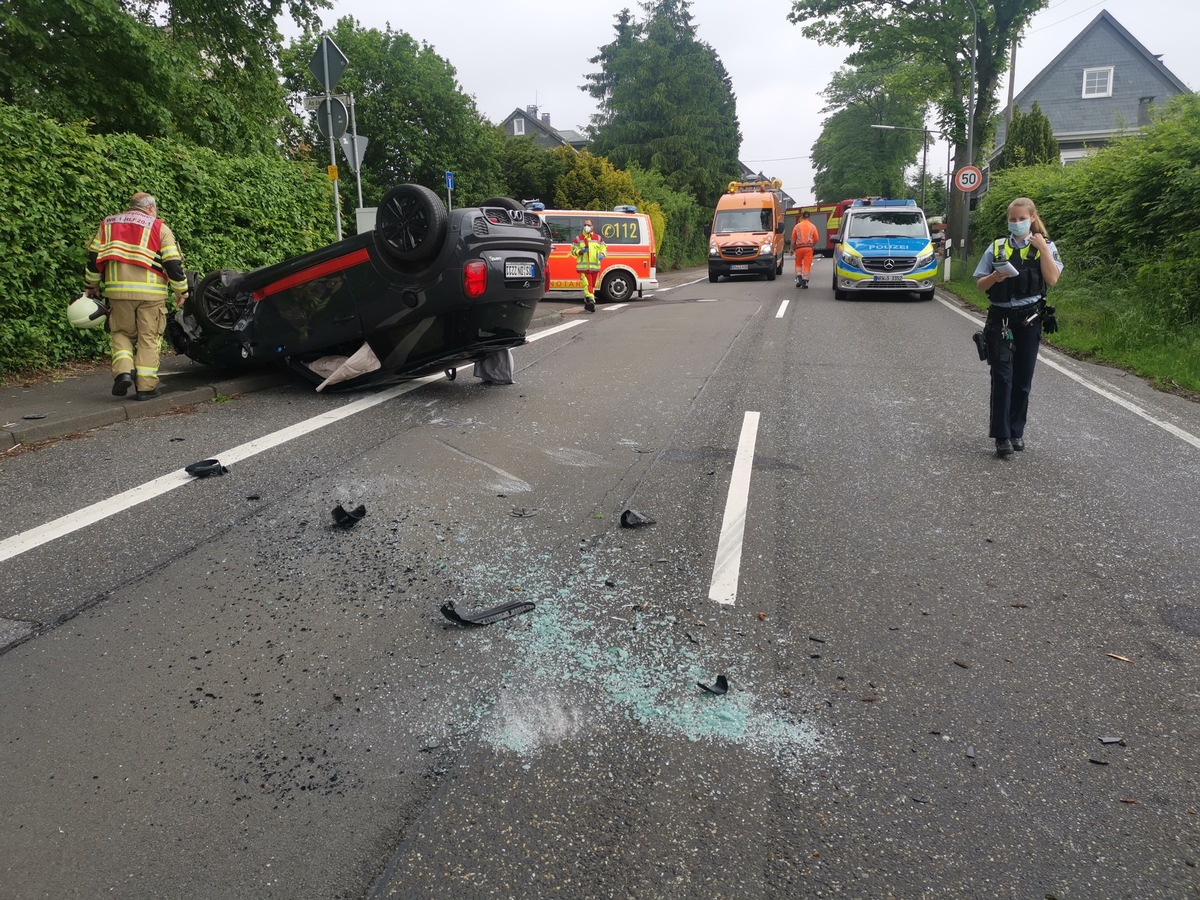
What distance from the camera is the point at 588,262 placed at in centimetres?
1858

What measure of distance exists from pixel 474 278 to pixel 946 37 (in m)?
28.4

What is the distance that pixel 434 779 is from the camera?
259 centimetres

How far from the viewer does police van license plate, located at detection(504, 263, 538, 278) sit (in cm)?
759

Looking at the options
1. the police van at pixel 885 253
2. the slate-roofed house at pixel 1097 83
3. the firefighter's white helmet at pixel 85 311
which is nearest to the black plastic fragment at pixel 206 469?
the firefighter's white helmet at pixel 85 311

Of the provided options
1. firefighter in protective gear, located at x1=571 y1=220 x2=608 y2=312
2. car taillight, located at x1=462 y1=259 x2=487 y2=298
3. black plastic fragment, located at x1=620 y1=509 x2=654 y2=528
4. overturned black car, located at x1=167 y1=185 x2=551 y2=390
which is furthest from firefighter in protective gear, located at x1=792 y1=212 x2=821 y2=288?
black plastic fragment, located at x1=620 y1=509 x2=654 y2=528

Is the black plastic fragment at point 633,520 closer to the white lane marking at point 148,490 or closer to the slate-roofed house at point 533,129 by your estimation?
the white lane marking at point 148,490

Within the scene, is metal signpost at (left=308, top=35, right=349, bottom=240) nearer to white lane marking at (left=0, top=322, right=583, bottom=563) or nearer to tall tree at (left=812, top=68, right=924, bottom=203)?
white lane marking at (left=0, top=322, right=583, bottom=563)

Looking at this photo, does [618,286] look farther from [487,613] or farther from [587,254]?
[487,613]

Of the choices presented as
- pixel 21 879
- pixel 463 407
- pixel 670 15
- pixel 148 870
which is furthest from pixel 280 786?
pixel 670 15

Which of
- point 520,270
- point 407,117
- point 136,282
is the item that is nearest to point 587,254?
point 520,270

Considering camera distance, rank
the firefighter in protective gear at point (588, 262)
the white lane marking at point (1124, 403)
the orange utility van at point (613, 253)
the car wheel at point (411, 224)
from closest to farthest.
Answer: the white lane marking at point (1124, 403) → the car wheel at point (411, 224) → the firefighter in protective gear at point (588, 262) → the orange utility van at point (613, 253)

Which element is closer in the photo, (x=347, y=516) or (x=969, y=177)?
(x=347, y=516)

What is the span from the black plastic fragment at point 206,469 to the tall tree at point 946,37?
2839 centimetres

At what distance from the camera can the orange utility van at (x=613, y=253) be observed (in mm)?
19844
